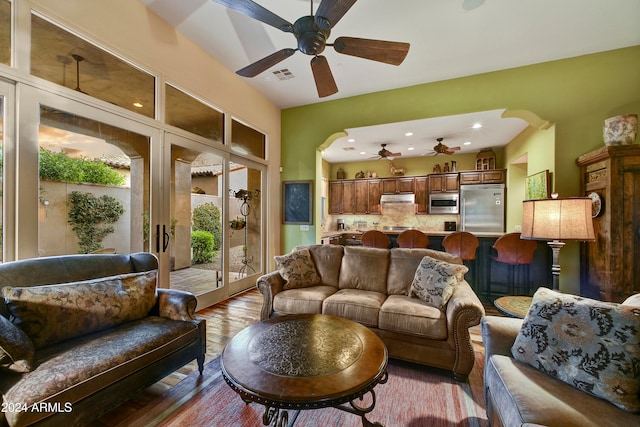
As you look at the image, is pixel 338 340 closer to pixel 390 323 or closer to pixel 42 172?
pixel 390 323

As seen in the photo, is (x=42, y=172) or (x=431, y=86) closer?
(x=42, y=172)

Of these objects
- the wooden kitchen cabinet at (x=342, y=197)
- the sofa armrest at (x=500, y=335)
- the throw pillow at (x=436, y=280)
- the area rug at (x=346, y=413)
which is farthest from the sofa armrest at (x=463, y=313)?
the wooden kitchen cabinet at (x=342, y=197)

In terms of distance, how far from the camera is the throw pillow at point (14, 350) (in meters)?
1.26

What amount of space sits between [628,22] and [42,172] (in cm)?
577

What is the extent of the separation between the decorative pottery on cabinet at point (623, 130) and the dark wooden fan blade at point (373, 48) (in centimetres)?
255

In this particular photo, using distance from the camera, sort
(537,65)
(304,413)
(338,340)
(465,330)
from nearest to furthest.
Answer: (338,340), (304,413), (465,330), (537,65)

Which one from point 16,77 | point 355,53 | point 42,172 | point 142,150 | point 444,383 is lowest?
point 444,383

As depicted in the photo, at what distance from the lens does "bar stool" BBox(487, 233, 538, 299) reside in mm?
3303

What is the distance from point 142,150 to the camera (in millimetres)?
2773

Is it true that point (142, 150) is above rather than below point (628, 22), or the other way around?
below

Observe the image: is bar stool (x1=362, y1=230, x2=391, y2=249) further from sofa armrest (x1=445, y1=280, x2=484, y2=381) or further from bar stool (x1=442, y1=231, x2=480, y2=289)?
sofa armrest (x1=445, y1=280, x2=484, y2=381)

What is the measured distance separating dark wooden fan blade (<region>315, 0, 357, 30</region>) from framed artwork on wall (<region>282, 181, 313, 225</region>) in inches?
118

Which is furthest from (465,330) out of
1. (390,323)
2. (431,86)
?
(431,86)

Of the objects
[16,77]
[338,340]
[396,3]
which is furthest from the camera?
[396,3]
